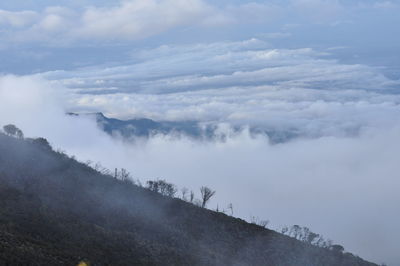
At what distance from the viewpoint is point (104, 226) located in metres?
80.1

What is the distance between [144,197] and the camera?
10394cm

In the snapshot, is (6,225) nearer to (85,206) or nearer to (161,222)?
(85,206)

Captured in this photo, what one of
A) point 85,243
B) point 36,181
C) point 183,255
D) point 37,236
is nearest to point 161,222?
point 183,255

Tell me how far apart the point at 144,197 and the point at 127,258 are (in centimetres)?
3704

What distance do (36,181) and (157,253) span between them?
26.0 m

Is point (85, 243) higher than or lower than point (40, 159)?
lower

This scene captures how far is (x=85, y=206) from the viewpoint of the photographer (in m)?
86.2

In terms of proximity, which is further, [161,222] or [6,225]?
[161,222]

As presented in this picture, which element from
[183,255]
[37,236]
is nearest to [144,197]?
[183,255]

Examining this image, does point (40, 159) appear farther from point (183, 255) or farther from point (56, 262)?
point (56, 262)

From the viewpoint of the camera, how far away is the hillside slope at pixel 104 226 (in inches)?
2431

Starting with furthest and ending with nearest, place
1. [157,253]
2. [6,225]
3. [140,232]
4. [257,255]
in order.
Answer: [257,255], [140,232], [157,253], [6,225]

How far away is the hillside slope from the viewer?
61.8 meters

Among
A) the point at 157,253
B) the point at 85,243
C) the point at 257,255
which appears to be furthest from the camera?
the point at 257,255
